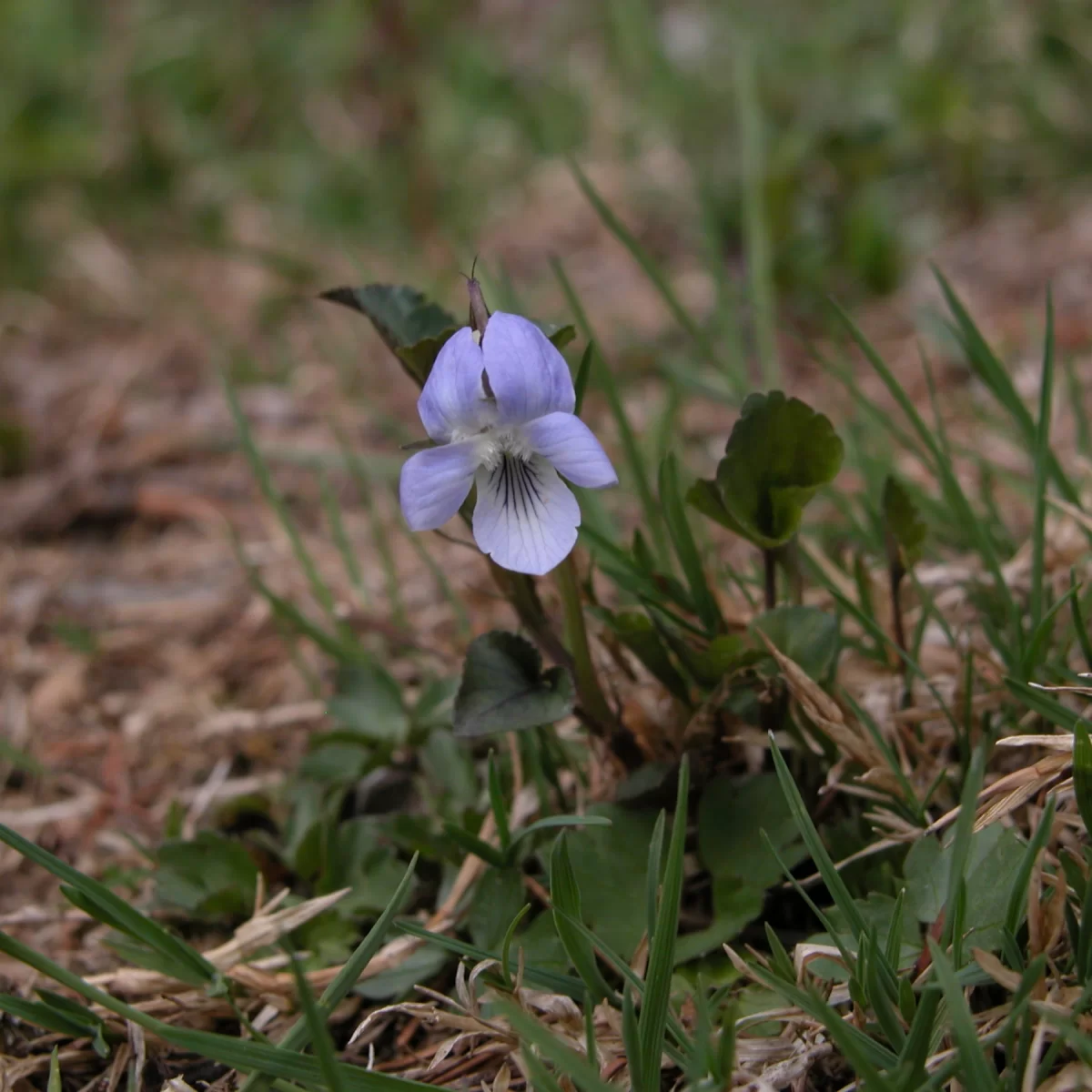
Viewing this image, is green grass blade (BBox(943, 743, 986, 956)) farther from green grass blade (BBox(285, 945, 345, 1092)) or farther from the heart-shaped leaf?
green grass blade (BBox(285, 945, 345, 1092))

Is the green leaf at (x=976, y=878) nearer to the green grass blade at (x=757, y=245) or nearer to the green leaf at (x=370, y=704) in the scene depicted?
the green leaf at (x=370, y=704)

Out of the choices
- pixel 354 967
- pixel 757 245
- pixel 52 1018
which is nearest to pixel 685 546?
pixel 354 967

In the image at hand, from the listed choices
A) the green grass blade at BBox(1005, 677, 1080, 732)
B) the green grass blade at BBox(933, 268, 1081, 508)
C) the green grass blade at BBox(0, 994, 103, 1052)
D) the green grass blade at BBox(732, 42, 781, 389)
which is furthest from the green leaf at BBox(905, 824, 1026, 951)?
the green grass blade at BBox(732, 42, 781, 389)

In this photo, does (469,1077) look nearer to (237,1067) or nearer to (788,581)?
(237,1067)

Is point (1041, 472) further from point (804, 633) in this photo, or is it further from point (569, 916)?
point (569, 916)

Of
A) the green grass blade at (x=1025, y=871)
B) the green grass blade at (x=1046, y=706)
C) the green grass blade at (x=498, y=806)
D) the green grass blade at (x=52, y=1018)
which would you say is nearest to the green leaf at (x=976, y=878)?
the green grass blade at (x=1025, y=871)
